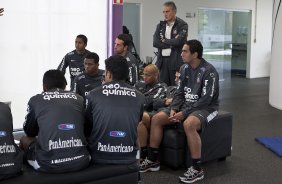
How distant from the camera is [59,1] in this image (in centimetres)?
538

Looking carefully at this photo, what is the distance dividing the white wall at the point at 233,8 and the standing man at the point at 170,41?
170 inches

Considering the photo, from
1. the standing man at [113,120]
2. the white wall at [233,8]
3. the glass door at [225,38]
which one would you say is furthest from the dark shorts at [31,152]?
the glass door at [225,38]

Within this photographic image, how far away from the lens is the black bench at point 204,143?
3.96 m

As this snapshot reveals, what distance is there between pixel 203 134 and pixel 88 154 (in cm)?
156

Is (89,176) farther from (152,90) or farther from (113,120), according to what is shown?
(152,90)

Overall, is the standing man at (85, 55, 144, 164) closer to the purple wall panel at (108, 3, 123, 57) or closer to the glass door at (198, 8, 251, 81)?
the purple wall panel at (108, 3, 123, 57)

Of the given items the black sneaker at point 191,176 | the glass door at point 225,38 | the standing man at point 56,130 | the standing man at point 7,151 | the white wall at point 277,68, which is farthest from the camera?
the glass door at point 225,38

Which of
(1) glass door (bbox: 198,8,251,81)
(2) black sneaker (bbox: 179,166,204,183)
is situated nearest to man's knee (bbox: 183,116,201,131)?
(2) black sneaker (bbox: 179,166,204,183)

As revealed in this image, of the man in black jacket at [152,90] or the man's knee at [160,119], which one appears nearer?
the man's knee at [160,119]

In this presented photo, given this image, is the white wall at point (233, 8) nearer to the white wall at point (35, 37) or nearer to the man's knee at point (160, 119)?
the white wall at point (35, 37)

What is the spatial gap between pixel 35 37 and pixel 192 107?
2.46m

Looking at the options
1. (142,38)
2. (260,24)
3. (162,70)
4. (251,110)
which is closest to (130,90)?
(162,70)

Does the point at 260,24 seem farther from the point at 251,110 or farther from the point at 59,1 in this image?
the point at 59,1

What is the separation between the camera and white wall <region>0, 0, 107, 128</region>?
5.06 meters
